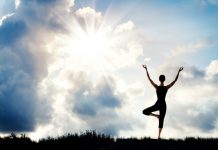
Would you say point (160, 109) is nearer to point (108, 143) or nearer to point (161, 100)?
point (161, 100)

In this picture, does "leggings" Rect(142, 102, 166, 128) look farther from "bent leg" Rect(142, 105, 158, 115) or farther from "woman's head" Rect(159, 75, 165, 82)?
"woman's head" Rect(159, 75, 165, 82)

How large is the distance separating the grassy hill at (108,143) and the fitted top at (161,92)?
67.7 inches

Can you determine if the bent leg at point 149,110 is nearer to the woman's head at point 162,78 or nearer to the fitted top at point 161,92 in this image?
the fitted top at point 161,92

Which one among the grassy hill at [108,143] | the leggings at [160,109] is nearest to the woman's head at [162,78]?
the leggings at [160,109]

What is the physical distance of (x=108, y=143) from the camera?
63.7ft

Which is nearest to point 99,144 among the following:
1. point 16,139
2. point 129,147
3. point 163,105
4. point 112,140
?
point 112,140

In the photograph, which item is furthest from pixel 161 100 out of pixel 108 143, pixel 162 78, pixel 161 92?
pixel 108 143

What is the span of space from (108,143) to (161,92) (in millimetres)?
2981

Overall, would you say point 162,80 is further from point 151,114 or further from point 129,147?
point 129,147

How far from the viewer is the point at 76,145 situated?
66.8 feet

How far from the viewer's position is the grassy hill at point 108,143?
16938 mm

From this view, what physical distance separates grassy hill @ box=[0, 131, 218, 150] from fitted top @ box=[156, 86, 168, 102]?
172 centimetres

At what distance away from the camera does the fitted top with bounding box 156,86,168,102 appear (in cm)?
1911

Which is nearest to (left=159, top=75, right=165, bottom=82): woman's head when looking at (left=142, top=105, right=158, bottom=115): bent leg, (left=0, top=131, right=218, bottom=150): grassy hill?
(left=142, top=105, right=158, bottom=115): bent leg
